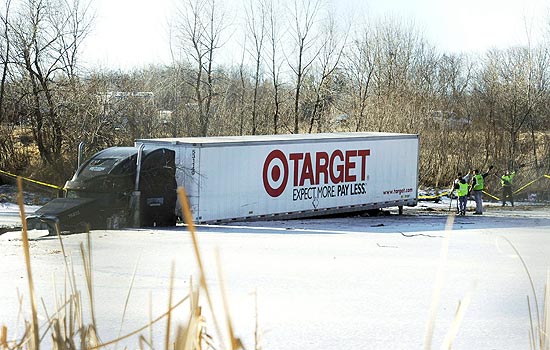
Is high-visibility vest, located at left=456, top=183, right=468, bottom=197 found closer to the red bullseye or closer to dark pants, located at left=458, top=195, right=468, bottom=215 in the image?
dark pants, located at left=458, top=195, right=468, bottom=215

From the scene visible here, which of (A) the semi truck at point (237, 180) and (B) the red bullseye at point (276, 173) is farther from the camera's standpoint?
(B) the red bullseye at point (276, 173)

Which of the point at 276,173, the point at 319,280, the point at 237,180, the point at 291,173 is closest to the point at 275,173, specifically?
the point at 276,173

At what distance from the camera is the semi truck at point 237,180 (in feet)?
65.2

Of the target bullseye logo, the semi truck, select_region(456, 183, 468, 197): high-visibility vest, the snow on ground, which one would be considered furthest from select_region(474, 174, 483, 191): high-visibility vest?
the target bullseye logo

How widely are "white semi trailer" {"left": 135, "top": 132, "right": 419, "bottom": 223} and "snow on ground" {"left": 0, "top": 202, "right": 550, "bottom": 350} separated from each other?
5.30 feet

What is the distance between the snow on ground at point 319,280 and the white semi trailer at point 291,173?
5.30ft

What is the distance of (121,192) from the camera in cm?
1986

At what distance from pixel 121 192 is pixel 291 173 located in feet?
19.8

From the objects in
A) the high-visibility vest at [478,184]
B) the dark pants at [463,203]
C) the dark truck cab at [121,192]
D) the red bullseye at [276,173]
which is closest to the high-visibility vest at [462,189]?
the dark pants at [463,203]

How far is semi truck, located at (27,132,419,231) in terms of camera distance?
19.9 meters

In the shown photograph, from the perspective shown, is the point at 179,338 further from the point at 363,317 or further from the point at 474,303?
the point at 474,303

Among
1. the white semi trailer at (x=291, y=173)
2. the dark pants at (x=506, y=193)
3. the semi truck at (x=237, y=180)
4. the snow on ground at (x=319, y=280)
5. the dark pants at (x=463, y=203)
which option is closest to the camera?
the snow on ground at (x=319, y=280)

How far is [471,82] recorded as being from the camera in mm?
46156

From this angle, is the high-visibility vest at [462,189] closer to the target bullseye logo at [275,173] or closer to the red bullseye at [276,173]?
the target bullseye logo at [275,173]
